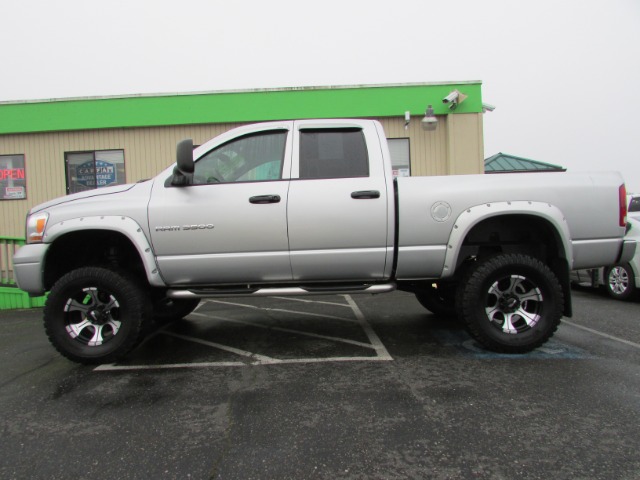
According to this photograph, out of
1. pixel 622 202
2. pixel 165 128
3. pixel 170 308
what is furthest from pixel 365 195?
pixel 165 128

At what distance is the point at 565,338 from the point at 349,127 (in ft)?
10.7

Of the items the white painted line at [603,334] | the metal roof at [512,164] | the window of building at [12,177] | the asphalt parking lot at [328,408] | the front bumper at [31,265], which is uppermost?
the metal roof at [512,164]

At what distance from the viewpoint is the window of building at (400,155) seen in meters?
10.8

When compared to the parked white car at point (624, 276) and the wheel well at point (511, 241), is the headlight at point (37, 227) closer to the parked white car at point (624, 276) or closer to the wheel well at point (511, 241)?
the wheel well at point (511, 241)

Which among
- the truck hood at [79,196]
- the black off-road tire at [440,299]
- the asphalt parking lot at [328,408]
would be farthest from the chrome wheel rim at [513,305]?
the truck hood at [79,196]

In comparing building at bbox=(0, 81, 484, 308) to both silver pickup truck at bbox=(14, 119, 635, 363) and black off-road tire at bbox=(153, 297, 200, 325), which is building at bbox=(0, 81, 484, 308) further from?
silver pickup truck at bbox=(14, 119, 635, 363)

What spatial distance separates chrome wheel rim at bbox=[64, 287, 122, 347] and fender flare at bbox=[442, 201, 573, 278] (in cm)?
314

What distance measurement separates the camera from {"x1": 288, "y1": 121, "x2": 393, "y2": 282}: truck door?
3.67 metres

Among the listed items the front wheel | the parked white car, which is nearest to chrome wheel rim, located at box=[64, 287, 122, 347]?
the parked white car

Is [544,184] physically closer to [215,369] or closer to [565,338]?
[565,338]

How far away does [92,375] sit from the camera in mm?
3580

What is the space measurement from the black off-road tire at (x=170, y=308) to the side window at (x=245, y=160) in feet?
4.68

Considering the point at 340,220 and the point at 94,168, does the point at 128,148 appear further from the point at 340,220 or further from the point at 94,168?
the point at 340,220

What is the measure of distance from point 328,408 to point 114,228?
244 centimetres
